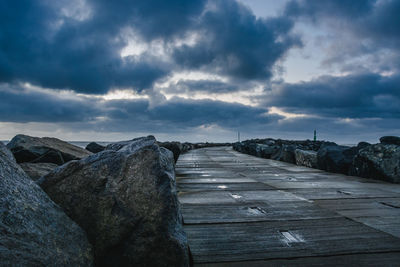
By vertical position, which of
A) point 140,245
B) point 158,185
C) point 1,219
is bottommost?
point 140,245

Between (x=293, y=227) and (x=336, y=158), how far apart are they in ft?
20.3

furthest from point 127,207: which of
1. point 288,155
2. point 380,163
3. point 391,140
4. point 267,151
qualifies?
point 267,151

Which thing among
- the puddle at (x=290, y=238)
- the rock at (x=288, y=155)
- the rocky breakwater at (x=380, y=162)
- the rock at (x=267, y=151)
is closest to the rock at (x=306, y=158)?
the rock at (x=288, y=155)

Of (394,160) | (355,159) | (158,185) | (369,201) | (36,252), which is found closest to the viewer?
(36,252)

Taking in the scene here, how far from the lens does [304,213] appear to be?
3.41 m

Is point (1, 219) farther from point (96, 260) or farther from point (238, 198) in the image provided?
point (238, 198)

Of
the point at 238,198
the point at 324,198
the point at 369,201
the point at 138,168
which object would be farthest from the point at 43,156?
the point at 369,201

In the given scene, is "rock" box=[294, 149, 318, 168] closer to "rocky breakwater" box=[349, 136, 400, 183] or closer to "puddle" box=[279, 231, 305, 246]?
"rocky breakwater" box=[349, 136, 400, 183]

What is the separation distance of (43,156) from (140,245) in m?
5.46

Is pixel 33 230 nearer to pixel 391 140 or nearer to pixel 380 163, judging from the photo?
pixel 380 163

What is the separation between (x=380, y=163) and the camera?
6488 mm

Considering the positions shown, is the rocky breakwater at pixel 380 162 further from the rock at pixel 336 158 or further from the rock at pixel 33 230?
the rock at pixel 33 230

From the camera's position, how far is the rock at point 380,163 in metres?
6.25

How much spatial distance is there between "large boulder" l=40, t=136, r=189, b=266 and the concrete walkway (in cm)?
39
